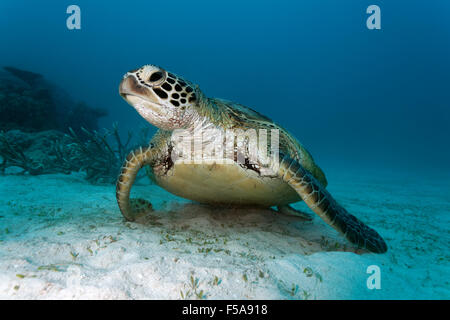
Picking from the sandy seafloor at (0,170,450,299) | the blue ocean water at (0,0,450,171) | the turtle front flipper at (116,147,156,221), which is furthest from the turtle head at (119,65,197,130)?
the blue ocean water at (0,0,450,171)

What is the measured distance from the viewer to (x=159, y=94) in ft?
7.29

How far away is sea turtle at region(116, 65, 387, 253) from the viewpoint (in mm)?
2283

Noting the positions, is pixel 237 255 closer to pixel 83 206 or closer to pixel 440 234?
pixel 83 206

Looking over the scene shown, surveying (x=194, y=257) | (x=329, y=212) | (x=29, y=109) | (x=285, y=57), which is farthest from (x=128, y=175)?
(x=285, y=57)

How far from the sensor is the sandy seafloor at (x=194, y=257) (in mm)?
1406

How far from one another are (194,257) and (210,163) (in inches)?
44.5

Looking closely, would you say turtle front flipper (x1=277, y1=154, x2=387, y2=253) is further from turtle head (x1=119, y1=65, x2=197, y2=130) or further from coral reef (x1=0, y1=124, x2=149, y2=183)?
coral reef (x1=0, y1=124, x2=149, y2=183)

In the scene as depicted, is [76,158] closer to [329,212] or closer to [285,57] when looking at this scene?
[329,212]

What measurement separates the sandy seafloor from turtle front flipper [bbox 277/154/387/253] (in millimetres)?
133

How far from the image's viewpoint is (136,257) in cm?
182

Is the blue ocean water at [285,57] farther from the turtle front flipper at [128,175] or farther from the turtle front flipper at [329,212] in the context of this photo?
the turtle front flipper at [329,212]

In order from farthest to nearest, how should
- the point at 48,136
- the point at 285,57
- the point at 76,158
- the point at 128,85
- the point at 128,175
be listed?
the point at 285,57 → the point at 48,136 → the point at 76,158 → the point at 128,175 → the point at 128,85
